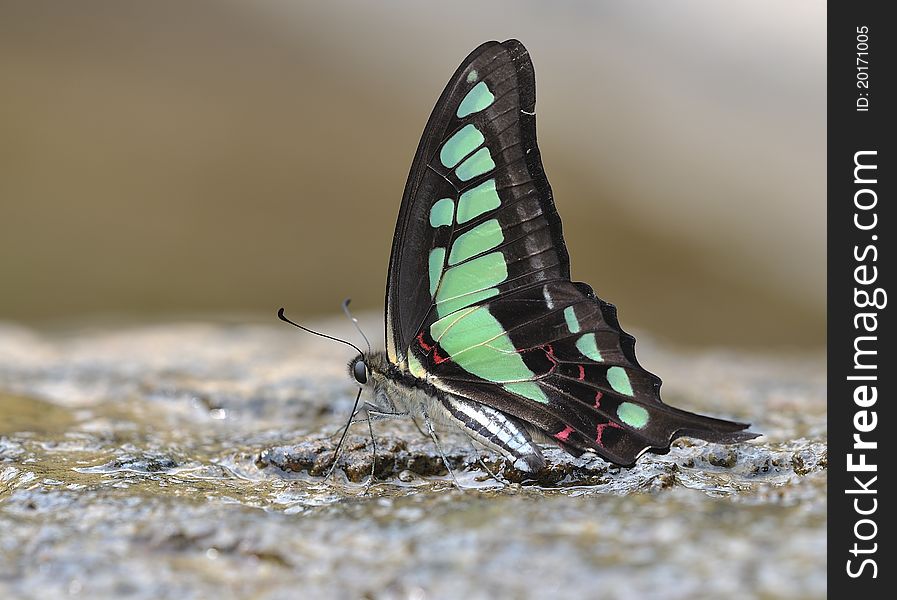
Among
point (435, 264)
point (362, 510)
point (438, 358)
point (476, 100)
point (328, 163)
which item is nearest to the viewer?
point (362, 510)

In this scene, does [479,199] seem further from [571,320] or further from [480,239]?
[571,320]

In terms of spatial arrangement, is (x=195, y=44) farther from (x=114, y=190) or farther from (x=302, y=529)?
(x=302, y=529)

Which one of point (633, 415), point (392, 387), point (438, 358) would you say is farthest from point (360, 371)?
point (633, 415)

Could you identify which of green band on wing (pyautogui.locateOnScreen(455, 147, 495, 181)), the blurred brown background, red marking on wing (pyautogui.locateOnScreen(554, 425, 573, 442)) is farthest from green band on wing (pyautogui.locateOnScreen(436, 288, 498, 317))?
the blurred brown background

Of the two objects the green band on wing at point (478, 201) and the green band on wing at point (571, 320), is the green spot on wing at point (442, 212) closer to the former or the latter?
the green band on wing at point (478, 201)

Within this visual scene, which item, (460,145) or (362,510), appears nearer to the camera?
(362,510)

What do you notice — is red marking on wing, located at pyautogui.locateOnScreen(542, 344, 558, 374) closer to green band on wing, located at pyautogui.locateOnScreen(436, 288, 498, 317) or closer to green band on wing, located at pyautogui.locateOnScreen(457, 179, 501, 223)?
A: green band on wing, located at pyautogui.locateOnScreen(436, 288, 498, 317)

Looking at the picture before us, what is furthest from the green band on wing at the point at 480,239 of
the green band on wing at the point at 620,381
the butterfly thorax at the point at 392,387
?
the green band on wing at the point at 620,381
